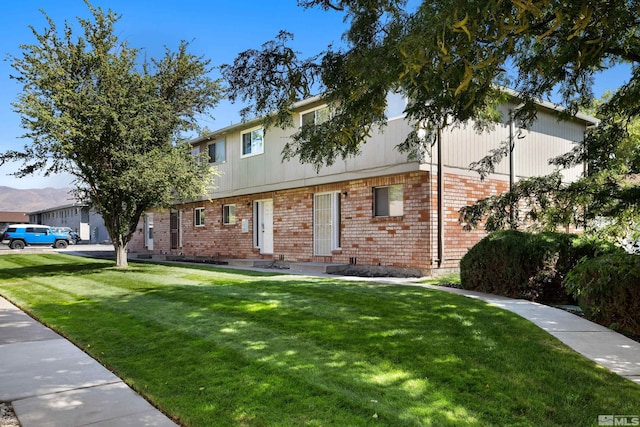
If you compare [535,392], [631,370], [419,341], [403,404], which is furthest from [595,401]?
[419,341]

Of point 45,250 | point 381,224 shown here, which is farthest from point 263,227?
point 45,250

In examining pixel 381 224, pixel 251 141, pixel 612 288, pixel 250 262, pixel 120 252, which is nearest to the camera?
pixel 612 288

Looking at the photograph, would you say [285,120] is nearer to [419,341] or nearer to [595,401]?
[419,341]

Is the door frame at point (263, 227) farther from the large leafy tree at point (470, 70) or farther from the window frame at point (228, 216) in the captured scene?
the large leafy tree at point (470, 70)

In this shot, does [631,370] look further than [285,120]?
No

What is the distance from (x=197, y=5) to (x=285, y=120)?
432cm

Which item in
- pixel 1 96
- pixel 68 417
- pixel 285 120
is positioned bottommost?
pixel 68 417

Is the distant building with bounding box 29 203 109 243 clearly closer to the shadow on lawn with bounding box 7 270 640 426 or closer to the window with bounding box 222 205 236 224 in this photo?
the window with bounding box 222 205 236 224

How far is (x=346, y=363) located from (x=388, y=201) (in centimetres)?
932

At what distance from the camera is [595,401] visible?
368cm

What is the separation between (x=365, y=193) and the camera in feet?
45.7

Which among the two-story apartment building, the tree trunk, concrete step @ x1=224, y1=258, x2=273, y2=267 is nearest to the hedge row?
the two-story apartment building

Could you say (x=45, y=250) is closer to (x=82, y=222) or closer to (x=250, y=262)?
(x=250, y=262)

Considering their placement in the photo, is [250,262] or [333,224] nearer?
[333,224]
